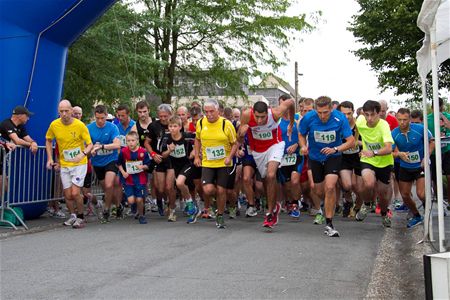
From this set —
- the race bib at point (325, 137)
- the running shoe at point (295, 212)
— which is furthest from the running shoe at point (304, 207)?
the race bib at point (325, 137)

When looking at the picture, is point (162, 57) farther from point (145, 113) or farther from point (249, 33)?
point (145, 113)

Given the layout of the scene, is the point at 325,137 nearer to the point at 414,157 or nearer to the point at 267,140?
the point at 267,140

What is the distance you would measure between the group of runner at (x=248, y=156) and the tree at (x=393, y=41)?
1715 centimetres

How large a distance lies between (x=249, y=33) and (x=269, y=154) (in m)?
17.7

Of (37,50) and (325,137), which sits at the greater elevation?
(37,50)

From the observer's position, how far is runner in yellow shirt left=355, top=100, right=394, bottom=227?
9.09 metres

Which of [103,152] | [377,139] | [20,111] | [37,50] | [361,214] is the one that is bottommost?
[361,214]

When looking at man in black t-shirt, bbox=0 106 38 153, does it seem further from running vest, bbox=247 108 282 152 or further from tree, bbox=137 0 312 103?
tree, bbox=137 0 312 103

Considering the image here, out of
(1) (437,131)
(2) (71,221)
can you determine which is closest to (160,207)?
(2) (71,221)

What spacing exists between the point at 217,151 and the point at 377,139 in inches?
96.1

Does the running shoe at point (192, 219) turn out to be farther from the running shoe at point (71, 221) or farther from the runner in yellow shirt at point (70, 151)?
the running shoe at point (71, 221)

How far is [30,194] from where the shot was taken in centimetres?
956

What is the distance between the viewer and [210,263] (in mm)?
6133

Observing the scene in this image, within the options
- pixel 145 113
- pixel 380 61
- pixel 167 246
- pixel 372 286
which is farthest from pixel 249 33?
pixel 372 286
